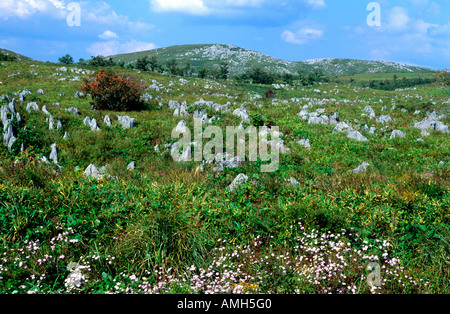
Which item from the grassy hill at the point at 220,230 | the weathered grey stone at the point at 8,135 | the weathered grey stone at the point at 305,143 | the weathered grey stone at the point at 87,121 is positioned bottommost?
the grassy hill at the point at 220,230

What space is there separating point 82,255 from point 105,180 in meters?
2.75

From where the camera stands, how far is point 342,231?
5.14 m

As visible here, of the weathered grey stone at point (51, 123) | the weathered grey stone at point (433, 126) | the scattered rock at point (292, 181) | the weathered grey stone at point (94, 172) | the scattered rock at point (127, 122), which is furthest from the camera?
the weathered grey stone at point (433, 126)

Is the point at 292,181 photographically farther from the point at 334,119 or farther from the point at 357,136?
the point at 334,119

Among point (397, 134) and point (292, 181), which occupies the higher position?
point (397, 134)

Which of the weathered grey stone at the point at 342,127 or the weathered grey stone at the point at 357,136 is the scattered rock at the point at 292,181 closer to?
the weathered grey stone at the point at 357,136

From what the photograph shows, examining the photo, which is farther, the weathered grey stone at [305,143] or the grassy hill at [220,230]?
the weathered grey stone at [305,143]

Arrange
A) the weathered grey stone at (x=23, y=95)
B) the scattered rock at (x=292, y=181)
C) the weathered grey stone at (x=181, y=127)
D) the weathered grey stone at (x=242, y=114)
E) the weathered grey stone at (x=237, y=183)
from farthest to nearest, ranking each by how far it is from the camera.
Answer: the weathered grey stone at (x=242, y=114) → the weathered grey stone at (x=23, y=95) → the weathered grey stone at (x=181, y=127) → the scattered rock at (x=292, y=181) → the weathered grey stone at (x=237, y=183)

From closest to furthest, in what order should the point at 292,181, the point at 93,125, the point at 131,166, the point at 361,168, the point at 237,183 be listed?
1. the point at 237,183
2. the point at 292,181
3. the point at 361,168
4. the point at 131,166
5. the point at 93,125

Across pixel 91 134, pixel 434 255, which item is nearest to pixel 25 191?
pixel 91 134

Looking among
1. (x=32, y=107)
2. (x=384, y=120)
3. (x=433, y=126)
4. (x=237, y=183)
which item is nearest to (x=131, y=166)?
(x=237, y=183)

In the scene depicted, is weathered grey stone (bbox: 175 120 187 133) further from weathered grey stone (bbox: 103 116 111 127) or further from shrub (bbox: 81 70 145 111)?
shrub (bbox: 81 70 145 111)

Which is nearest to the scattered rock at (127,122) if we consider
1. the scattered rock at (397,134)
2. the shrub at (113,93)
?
the shrub at (113,93)
